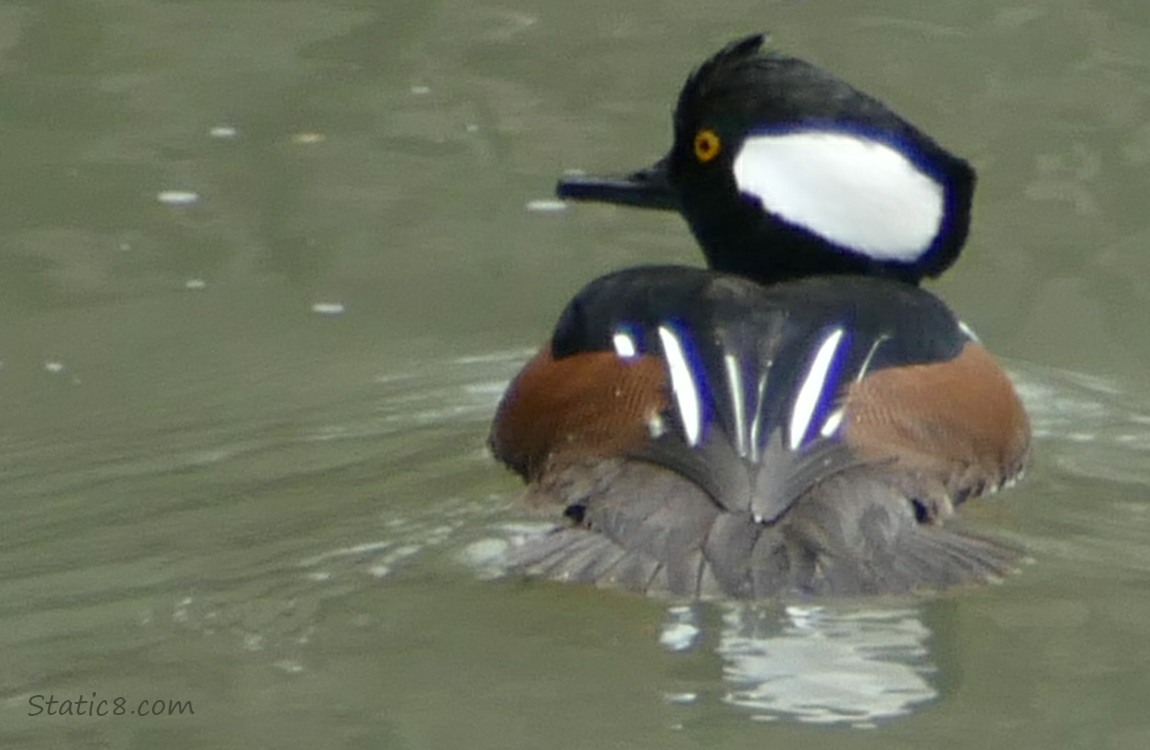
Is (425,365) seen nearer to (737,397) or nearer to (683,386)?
(683,386)

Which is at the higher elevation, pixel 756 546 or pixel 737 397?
pixel 737 397

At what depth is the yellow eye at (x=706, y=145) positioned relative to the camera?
7.63 metres

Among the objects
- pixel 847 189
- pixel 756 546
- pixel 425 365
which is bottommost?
pixel 425 365

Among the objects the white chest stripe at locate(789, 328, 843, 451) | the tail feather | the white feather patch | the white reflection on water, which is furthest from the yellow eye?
the white reflection on water

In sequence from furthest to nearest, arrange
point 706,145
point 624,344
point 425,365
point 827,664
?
point 425,365 → point 706,145 → point 624,344 → point 827,664

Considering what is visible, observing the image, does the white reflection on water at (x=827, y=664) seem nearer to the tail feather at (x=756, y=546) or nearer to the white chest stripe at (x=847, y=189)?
the tail feather at (x=756, y=546)

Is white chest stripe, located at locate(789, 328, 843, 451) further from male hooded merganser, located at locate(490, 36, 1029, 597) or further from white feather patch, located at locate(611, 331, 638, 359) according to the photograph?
white feather patch, located at locate(611, 331, 638, 359)

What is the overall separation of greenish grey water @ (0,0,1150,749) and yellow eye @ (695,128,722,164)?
0.97 metres

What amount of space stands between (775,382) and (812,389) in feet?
0.31

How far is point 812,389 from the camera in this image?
651cm

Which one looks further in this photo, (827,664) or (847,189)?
(847,189)

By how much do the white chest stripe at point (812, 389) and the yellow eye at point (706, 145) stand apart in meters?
1.07

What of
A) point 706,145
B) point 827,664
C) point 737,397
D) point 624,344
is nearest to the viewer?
point 827,664

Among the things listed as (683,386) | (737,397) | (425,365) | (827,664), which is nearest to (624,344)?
(683,386)
